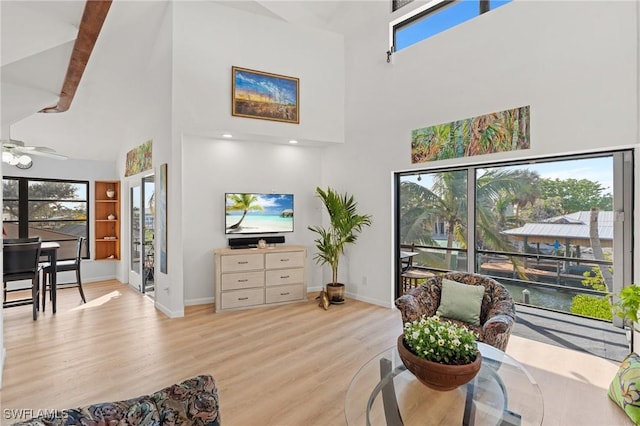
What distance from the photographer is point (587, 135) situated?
10.3ft


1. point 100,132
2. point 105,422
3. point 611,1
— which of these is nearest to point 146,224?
point 100,132

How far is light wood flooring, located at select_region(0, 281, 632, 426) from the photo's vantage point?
244cm

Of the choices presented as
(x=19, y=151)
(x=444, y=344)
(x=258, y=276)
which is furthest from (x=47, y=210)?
(x=444, y=344)

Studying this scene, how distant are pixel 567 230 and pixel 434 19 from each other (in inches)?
126

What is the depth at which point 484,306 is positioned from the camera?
306 cm

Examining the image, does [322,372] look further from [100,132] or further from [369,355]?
[100,132]

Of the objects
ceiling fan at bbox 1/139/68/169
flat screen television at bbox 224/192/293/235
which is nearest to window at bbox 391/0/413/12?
flat screen television at bbox 224/192/293/235

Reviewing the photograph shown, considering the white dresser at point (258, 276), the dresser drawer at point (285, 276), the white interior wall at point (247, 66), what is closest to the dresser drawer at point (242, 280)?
the white dresser at point (258, 276)

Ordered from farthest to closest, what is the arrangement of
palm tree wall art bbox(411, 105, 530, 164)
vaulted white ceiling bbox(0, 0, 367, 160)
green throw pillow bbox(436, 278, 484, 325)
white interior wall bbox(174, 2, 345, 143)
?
white interior wall bbox(174, 2, 345, 143), palm tree wall art bbox(411, 105, 530, 164), green throw pillow bbox(436, 278, 484, 325), vaulted white ceiling bbox(0, 0, 367, 160)

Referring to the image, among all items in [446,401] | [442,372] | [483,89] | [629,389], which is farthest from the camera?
[483,89]

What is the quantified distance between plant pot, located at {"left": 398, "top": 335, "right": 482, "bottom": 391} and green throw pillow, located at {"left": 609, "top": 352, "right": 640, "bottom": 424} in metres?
1.44

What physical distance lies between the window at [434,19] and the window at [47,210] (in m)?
6.56

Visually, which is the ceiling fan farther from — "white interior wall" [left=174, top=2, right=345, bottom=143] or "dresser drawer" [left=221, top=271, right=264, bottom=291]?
"dresser drawer" [left=221, top=271, right=264, bottom=291]

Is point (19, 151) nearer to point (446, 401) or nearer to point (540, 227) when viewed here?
point (446, 401)
